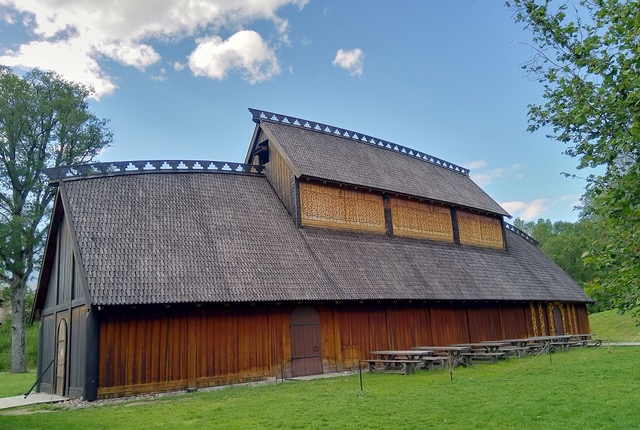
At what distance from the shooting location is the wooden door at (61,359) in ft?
57.8

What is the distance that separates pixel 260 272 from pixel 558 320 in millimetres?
21839

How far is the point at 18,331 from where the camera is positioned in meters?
31.5

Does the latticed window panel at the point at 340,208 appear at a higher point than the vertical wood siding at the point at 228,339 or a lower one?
higher

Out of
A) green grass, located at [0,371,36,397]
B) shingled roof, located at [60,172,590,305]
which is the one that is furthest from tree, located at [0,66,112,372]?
shingled roof, located at [60,172,590,305]

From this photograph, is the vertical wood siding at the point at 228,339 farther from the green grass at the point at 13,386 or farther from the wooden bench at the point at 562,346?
the green grass at the point at 13,386

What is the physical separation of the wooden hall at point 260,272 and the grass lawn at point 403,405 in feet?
5.92

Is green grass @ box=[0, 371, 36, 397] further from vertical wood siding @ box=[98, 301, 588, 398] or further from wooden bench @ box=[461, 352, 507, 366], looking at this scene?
wooden bench @ box=[461, 352, 507, 366]

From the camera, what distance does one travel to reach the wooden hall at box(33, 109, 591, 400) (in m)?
16.3

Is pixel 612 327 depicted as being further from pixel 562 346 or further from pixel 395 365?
pixel 395 365

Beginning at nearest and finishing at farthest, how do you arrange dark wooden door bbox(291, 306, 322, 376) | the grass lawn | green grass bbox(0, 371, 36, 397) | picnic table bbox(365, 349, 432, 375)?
the grass lawn
picnic table bbox(365, 349, 432, 375)
dark wooden door bbox(291, 306, 322, 376)
green grass bbox(0, 371, 36, 397)

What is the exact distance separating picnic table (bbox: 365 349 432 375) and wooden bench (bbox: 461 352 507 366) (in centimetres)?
157

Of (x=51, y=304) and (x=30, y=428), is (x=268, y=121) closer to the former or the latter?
(x=51, y=304)

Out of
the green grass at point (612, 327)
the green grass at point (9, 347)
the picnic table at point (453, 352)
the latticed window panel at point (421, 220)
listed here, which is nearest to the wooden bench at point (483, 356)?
the picnic table at point (453, 352)

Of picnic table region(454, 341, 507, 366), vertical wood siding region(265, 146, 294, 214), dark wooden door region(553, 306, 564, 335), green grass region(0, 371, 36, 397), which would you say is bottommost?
green grass region(0, 371, 36, 397)
